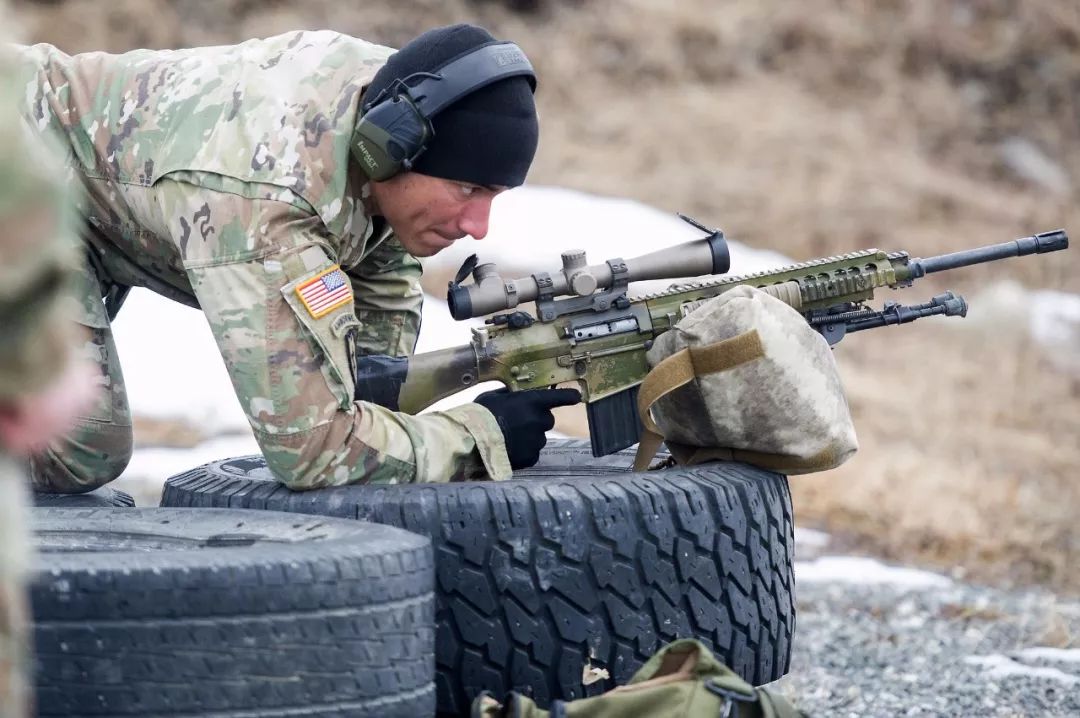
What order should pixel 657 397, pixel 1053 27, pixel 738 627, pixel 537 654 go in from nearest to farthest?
pixel 537 654
pixel 738 627
pixel 657 397
pixel 1053 27

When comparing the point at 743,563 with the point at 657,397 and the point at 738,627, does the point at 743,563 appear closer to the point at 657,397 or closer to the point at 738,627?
the point at 738,627

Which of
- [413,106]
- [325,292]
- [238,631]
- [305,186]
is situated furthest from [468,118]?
[238,631]

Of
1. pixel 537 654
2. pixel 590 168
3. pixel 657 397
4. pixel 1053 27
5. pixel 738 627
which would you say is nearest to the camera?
pixel 537 654

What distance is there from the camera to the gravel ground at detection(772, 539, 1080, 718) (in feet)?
13.7

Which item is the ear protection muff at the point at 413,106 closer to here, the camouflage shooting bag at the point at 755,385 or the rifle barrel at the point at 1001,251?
the camouflage shooting bag at the point at 755,385

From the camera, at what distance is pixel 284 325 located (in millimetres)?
3301

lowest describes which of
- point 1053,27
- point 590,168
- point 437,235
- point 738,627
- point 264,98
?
point 738,627

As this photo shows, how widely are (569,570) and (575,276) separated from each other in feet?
3.14

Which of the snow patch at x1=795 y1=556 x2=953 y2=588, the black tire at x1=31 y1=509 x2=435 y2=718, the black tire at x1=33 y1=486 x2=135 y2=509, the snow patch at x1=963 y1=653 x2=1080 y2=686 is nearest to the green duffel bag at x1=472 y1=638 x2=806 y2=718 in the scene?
the black tire at x1=31 y1=509 x2=435 y2=718

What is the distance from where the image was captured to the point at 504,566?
10.4 ft

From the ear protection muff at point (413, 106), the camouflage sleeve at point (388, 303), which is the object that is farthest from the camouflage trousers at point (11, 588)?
the camouflage sleeve at point (388, 303)

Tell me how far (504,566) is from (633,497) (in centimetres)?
32

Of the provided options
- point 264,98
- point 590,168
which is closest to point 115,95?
point 264,98

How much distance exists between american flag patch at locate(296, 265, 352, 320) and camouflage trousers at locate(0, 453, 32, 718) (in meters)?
1.83
